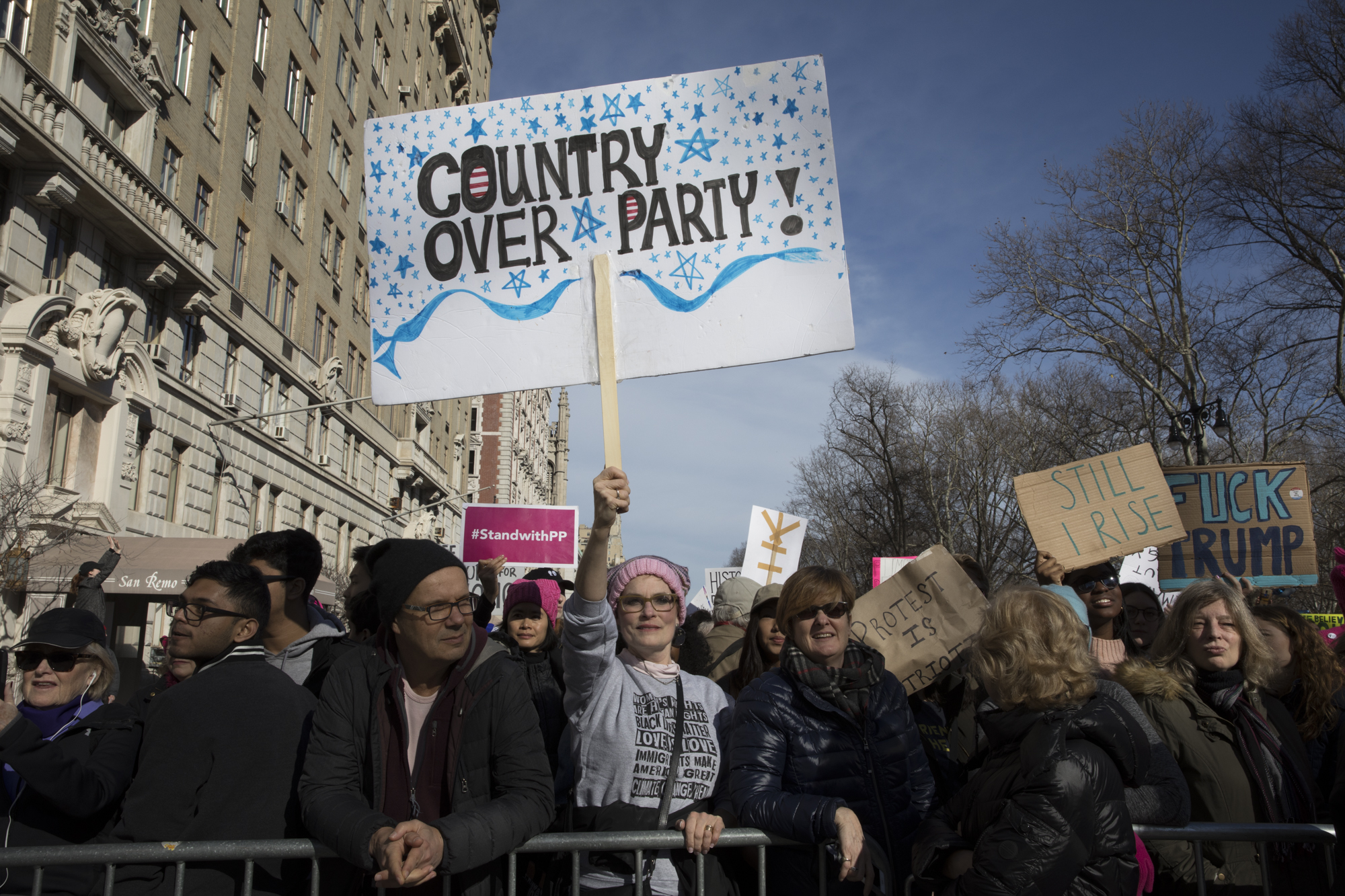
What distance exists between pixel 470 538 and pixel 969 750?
10176 mm

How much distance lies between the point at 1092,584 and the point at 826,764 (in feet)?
8.66

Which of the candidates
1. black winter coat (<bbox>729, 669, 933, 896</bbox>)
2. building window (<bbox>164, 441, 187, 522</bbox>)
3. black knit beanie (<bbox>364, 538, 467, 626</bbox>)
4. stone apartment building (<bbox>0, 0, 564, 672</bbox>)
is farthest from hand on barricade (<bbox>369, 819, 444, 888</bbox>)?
building window (<bbox>164, 441, 187, 522</bbox>)

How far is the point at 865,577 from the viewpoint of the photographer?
128ft

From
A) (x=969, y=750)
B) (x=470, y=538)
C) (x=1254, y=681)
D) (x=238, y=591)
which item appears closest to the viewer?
(x=238, y=591)

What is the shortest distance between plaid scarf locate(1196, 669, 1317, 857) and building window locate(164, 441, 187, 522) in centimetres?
2021

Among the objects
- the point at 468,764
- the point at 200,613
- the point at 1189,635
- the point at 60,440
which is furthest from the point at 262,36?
the point at 1189,635

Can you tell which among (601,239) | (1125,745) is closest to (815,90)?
(601,239)

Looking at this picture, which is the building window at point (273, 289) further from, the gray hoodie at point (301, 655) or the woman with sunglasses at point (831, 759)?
the woman with sunglasses at point (831, 759)

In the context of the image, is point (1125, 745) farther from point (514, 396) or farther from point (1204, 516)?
point (514, 396)

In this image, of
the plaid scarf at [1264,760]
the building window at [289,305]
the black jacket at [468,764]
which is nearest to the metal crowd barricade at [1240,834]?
the plaid scarf at [1264,760]

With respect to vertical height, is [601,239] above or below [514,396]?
below

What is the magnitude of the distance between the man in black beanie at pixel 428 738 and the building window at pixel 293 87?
2734cm

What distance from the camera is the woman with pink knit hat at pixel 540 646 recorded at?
3.36 metres

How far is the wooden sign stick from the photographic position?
9.55ft
